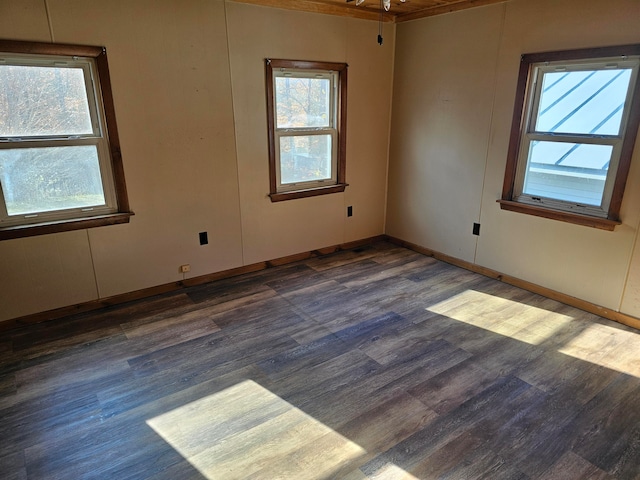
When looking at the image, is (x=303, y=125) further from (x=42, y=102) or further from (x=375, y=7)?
(x=42, y=102)

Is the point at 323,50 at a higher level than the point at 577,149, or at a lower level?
higher

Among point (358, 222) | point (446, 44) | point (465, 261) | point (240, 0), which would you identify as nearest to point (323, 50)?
point (240, 0)

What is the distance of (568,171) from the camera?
3342mm

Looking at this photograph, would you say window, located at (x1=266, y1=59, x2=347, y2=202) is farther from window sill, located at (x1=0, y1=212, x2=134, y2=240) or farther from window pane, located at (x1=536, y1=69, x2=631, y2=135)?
window pane, located at (x1=536, y1=69, x2=631, y2=135)

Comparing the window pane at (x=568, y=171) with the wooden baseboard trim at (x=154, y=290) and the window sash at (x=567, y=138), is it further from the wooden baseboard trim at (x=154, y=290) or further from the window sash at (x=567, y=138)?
the wooden baseboard trim at (x=154, y=290)

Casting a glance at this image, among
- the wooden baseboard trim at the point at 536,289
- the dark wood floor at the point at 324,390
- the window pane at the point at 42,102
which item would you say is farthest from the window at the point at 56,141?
the wooden baseboard trim at the point at 536,289

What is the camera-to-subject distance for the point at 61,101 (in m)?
2.95

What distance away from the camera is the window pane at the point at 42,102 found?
2770 mm

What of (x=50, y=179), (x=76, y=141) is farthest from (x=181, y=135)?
(x=50, y=179)

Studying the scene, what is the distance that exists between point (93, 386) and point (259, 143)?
7.92ft

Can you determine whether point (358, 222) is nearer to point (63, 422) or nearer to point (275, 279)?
point (275, 279)

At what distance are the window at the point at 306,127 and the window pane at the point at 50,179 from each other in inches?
61.1

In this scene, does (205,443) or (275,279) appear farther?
(275,279)

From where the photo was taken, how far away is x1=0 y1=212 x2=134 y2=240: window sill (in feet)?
9.63
